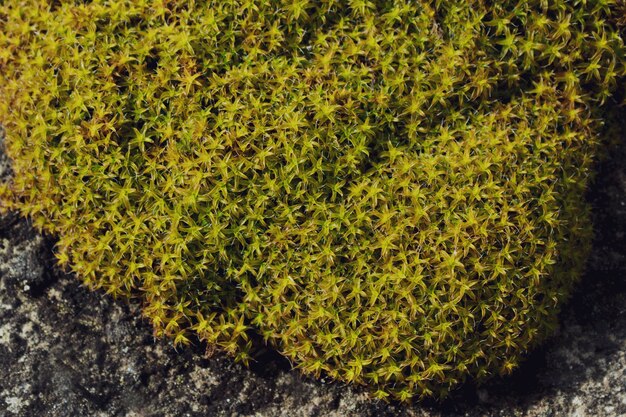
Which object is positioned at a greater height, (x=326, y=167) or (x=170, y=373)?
(x=326, y=167)

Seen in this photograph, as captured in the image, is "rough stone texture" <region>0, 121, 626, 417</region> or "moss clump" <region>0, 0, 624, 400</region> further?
"rough stone texture" <region>0, 121, 626, 417</region>

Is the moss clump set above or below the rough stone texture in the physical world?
above

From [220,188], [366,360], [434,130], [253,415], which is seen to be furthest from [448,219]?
[253,415]

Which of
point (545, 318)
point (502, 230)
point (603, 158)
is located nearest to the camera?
point (502, 230)

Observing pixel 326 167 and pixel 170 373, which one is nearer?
pixel 326 167

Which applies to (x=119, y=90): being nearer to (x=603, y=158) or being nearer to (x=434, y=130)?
(x=434, y=130)

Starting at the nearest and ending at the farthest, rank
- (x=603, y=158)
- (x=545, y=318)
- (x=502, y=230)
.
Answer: (x=502, y=230) → (x=545, y=318) → (x=603, y=158)
